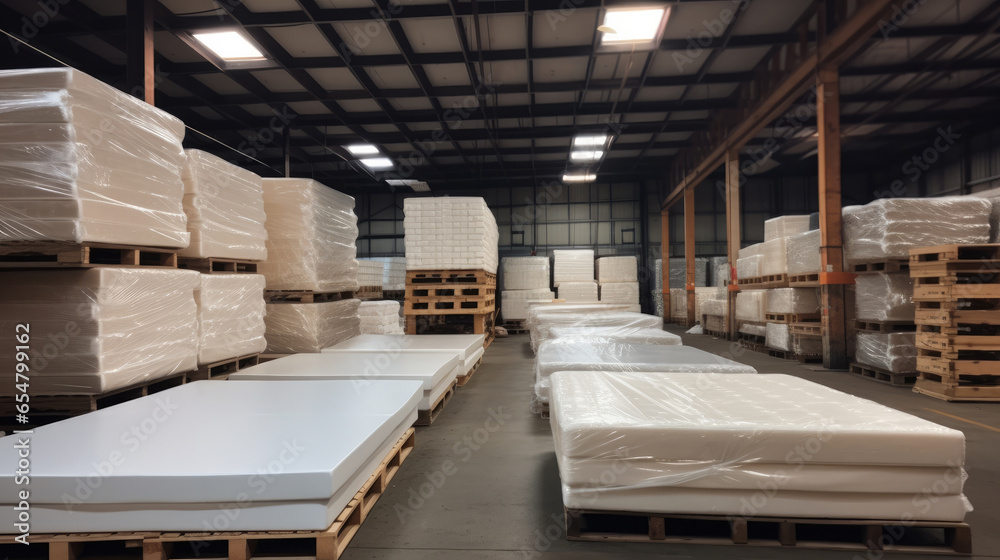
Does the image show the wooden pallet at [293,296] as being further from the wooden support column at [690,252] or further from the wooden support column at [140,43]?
the wooden support column at [690,252]

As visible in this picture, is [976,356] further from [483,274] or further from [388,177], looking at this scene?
[388,177]

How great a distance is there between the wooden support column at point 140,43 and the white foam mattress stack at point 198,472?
5066 mm

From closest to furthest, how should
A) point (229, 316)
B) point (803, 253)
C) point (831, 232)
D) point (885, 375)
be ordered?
point (229, 316), point (885, 375), point (831, 232), point (803, 253)

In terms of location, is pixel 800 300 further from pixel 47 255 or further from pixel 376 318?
pixel 47 255

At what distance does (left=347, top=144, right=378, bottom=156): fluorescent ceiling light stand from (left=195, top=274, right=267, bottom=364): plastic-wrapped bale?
956 cm

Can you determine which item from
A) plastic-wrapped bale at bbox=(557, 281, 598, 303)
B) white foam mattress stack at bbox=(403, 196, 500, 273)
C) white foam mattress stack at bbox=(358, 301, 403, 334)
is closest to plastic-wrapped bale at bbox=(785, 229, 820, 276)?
white foam mattress stack at bbox=(403, 196, 500, 273)

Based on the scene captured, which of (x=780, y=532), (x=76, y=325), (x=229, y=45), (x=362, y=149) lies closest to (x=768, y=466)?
(x=780, y=532)

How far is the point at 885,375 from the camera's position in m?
5.75

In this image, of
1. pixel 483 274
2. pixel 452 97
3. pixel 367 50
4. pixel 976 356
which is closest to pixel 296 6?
pixel 367 50

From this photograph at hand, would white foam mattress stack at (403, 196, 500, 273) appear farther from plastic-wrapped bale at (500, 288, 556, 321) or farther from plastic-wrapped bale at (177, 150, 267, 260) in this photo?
plastic-wrapped bale at (500, 288, 556, 321)

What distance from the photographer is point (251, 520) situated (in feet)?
5.73

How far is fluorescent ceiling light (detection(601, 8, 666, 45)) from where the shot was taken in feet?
22.6

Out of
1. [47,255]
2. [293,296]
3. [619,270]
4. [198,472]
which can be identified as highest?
[619,270]

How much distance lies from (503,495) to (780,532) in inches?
53.3
